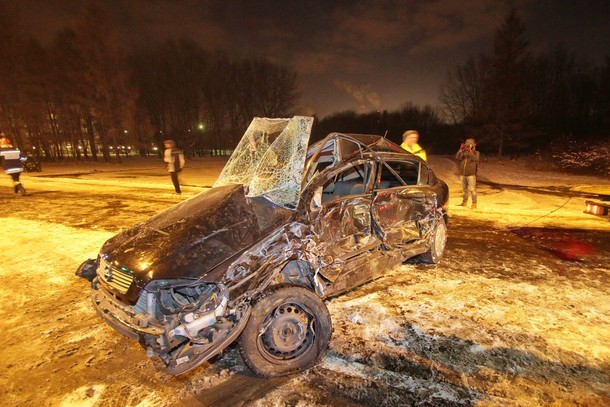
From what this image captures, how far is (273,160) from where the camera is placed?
3449 millimetres

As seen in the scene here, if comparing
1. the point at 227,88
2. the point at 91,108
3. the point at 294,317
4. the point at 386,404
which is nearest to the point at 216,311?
the point at 294,317

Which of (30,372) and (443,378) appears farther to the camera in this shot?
(30,372)

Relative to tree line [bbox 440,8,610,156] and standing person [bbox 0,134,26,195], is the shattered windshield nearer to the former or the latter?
standing person [bbox 0,134,26,195]

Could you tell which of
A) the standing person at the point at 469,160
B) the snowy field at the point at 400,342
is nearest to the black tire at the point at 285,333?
the snowy field at the point at 400,342

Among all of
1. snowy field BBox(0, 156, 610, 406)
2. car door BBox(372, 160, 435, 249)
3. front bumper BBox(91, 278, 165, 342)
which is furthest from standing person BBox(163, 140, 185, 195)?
front bumper BBox(91, 278, 165, 342)

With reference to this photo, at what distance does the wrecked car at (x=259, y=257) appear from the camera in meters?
2.31

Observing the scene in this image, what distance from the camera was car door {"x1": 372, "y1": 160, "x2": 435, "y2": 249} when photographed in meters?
3.69

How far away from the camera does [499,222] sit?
7477 mm

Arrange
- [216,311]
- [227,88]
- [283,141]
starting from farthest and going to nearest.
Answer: [227,88] < [283,141] < [216,311]

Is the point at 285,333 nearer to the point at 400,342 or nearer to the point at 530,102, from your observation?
the point at 400,342

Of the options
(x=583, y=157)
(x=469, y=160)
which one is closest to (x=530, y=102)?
(x=583, y=157)

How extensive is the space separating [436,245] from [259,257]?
327cm

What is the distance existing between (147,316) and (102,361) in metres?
1.11

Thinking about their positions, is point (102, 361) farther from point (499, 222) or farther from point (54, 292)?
point (499, 222)
